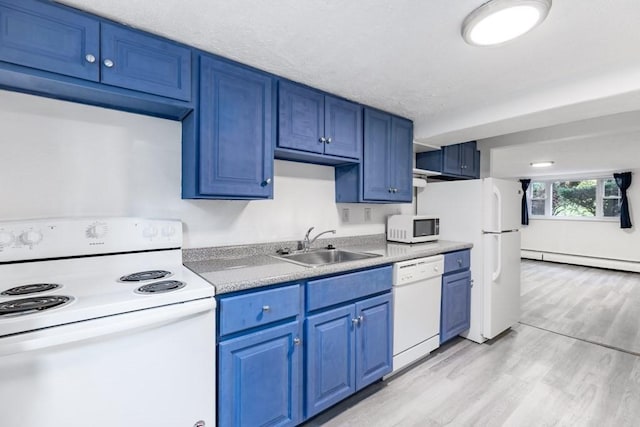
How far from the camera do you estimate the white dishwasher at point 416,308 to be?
7.05ft

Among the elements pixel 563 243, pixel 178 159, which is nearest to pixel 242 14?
pixel 178 159

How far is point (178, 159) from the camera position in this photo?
1805 millimetres

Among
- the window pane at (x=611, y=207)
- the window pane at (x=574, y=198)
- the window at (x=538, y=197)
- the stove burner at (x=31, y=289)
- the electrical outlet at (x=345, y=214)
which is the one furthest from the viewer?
the window at (x=538, y=197)

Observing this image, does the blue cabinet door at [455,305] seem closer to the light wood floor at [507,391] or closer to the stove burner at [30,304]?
the light wood floor at [507,391]

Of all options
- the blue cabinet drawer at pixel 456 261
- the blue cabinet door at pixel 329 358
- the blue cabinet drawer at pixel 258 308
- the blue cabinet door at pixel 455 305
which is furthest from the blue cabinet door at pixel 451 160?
the blue cabinet drawer at pixel 258 308

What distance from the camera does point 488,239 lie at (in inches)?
110

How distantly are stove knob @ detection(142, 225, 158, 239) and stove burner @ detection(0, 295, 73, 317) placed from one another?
1.79 ft

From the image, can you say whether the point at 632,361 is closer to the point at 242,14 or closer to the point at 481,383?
the point at 481,383

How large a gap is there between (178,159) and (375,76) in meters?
1.36

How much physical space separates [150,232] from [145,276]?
12.1 inches

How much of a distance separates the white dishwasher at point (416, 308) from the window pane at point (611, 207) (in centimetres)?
623

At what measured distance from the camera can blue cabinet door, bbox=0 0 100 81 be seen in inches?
44.6

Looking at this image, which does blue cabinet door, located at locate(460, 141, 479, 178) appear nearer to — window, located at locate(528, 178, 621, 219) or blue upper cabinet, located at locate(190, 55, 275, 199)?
blue upper cabinet, located at locate(190, 55, 275, 199)

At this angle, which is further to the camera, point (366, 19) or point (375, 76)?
point (375, 76)
